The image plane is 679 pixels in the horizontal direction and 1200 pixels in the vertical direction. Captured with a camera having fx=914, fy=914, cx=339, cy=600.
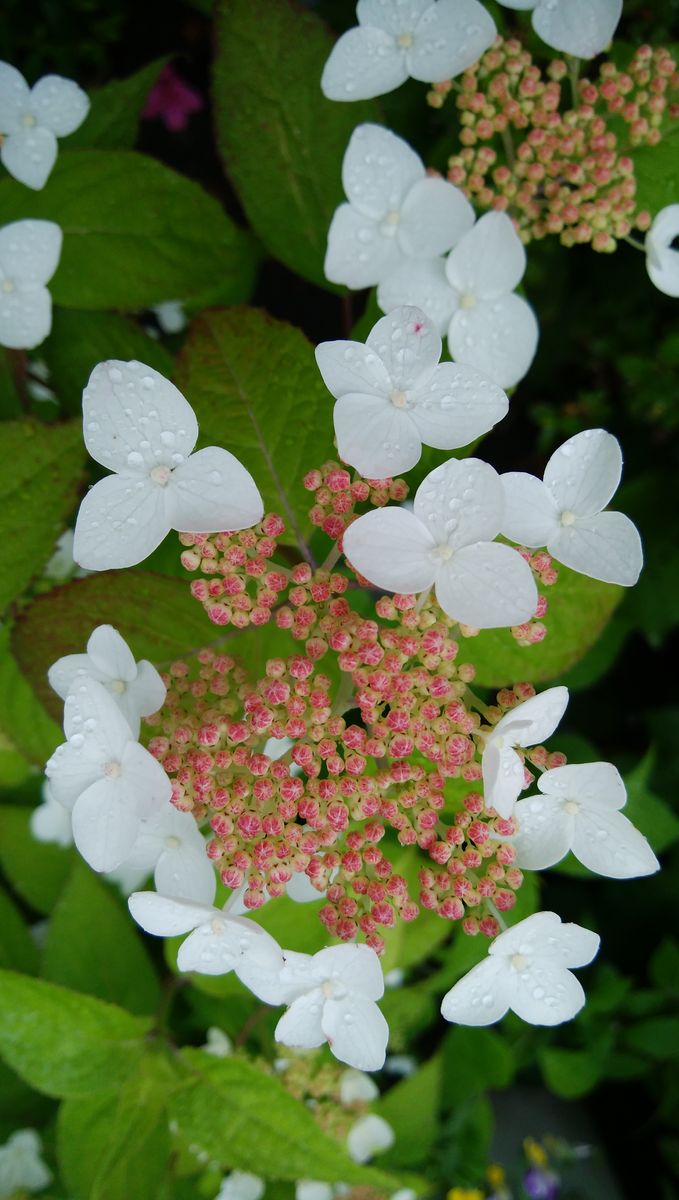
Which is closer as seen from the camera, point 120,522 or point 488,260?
point 120,522

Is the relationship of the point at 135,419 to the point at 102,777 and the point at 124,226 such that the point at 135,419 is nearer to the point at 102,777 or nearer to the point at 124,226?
the point at 102,777

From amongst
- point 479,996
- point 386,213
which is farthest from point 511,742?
point 386,213

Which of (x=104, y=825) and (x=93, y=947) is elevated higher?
(x=104, y=825)

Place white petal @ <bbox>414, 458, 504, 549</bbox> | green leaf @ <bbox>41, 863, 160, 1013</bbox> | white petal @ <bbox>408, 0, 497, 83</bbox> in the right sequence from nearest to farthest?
white petal @ <bbox>414, 458, 504, 549</bbox> → white petal @ <bbox>408, 0, 497, 83</bbox> → green leaf @ <bbox>41, 863, 160, 1013</bbox>

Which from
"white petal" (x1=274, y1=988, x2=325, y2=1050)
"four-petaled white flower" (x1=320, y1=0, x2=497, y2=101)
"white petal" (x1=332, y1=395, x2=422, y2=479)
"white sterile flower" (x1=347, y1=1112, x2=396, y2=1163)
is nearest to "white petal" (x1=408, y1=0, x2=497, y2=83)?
"four-petaled white flower" (x1=320, y1=0, x2=497, y2=101)

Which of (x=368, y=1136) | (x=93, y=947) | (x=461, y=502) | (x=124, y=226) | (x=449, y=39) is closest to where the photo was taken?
(x=461, y=502)

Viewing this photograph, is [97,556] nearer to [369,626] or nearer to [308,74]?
[369,626]

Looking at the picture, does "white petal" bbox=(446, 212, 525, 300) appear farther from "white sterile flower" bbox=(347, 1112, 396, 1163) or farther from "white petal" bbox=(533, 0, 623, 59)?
"white sterile flower" bbox=(347, 1112, 396, 1163)

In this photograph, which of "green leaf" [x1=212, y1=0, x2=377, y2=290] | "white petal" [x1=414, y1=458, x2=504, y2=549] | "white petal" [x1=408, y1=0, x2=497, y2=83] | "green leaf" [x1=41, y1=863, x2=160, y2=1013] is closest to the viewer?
"white petal" [x1=414, y1=458, x2=504, y2=549]
